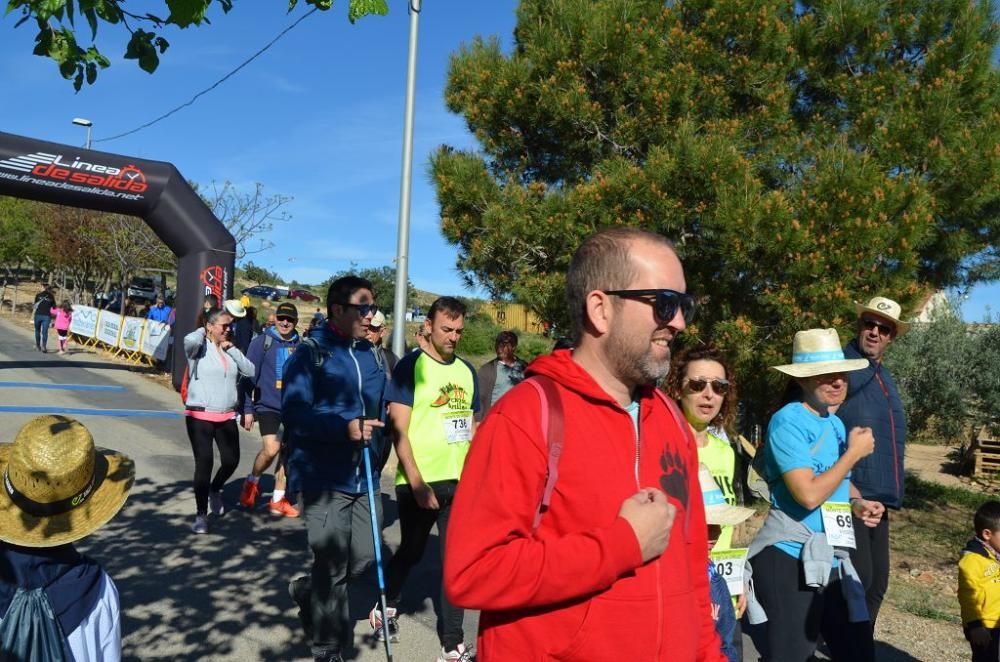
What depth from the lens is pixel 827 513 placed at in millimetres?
3479

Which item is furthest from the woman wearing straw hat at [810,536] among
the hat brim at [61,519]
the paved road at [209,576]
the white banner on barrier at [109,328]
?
the white banner on barrier at [109,328]

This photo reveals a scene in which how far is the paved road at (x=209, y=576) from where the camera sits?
4500 mm

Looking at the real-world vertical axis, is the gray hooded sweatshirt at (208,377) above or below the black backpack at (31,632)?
above

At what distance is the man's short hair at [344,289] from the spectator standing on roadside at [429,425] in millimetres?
576

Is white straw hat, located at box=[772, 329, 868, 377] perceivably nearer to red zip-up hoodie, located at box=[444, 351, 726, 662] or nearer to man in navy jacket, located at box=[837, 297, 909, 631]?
man in navy jacket, located at box=[837, 297, 909, 631]

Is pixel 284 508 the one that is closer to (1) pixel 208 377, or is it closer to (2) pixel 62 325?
(1) pixel 208 377

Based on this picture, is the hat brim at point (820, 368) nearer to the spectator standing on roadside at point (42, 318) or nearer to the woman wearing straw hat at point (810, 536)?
the woman wearing straw hat at point (810, 536)

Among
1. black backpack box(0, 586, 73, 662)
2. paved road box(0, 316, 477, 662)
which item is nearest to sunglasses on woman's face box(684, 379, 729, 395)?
paved road box(0, 316, 477, 662)

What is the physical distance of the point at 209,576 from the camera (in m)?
5.52

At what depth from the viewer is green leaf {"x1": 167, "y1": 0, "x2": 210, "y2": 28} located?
3115 mm

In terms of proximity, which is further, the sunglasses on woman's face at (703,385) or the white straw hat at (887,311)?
the white straw hat at (887,311)

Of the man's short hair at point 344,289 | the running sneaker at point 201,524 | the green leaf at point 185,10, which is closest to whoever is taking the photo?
the green leaf at point 185,10

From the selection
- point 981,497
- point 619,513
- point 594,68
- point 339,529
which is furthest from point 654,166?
point 981,497

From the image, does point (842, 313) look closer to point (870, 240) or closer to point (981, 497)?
point (870, 240)
